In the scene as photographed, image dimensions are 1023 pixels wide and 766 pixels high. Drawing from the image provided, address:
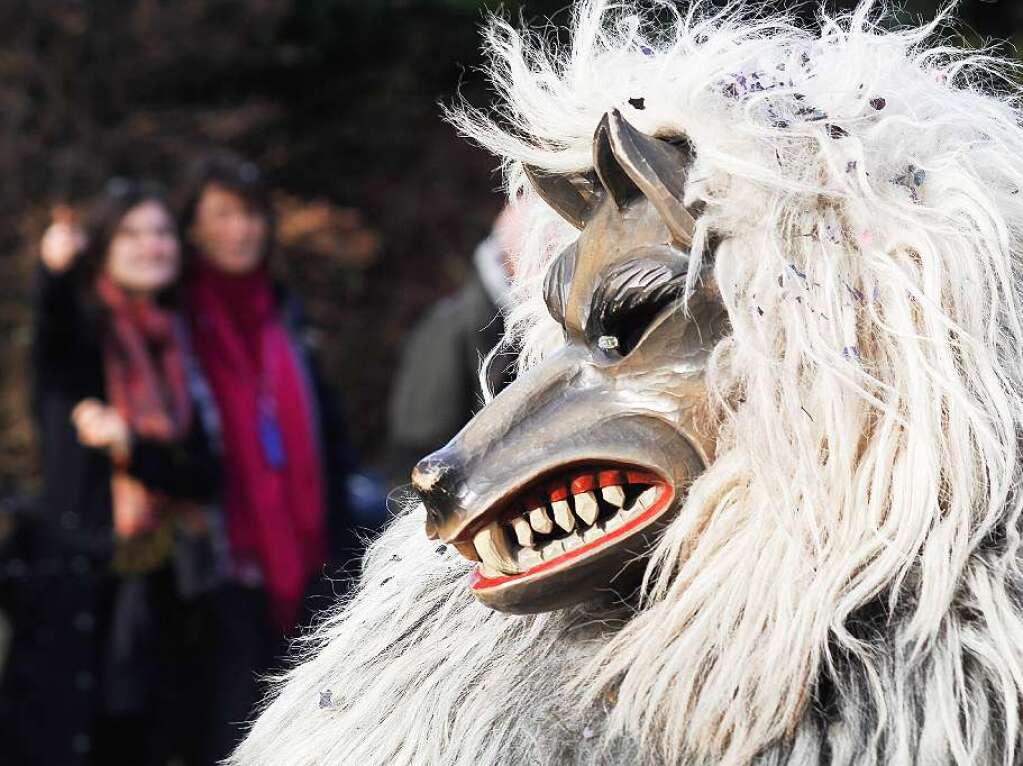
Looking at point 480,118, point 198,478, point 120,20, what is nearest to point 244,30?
point 120,20

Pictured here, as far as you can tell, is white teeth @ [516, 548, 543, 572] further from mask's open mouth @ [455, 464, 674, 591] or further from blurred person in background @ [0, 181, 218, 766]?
blurred person in background @ [0, 181, 218, 766]

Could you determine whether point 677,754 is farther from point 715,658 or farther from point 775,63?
point 775,63

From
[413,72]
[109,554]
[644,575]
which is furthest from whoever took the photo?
[413,72]

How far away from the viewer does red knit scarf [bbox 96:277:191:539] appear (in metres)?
4.07

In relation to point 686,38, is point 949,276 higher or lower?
lower

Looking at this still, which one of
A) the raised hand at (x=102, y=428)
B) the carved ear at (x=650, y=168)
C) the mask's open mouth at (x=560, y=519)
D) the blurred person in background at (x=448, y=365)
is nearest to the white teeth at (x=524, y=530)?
the mask's open mouth at (x=560, y=519)

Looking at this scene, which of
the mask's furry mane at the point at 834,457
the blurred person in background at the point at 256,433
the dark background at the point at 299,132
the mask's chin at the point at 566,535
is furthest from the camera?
the dark background at the point at 299,132

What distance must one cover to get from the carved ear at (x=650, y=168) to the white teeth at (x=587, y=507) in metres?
0.28

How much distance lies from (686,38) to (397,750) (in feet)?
2.86

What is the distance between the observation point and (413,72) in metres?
10.2

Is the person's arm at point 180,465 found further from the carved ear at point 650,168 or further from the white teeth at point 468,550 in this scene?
the carved ear at point 650,168

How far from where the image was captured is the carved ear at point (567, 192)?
66.4 inches

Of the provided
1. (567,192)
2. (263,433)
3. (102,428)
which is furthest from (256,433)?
(567,192)

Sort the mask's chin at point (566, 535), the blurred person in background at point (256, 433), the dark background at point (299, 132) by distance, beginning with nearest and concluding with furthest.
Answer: the mask's chin at point (566, 535) < the blurred person in background at point (256, 433) < the dark background at point (299, 132)
